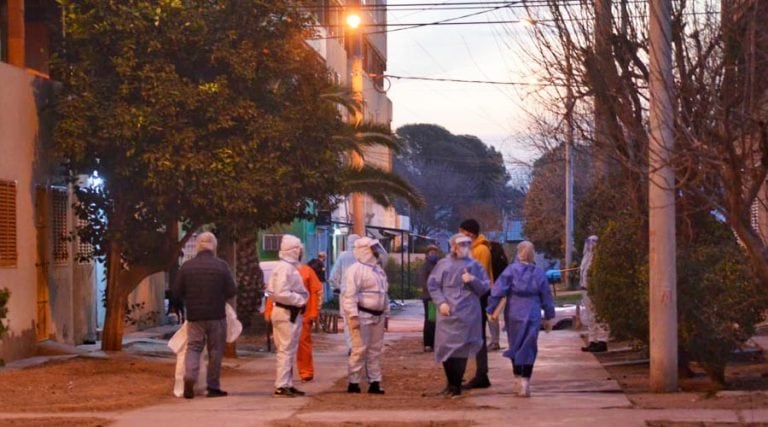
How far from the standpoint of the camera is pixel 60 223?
805 inches

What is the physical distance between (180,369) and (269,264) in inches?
774

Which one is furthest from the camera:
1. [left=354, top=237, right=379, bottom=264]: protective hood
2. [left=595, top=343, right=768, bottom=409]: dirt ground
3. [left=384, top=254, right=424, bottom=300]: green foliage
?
→ [left=384, top=254, right=424, bottom=300]: green foliage

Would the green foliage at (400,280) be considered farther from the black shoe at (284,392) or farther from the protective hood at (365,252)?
the black shoe at (284,392)

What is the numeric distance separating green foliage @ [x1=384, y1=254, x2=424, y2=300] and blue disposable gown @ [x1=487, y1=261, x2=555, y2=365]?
3261 cm

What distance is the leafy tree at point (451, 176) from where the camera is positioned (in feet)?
278

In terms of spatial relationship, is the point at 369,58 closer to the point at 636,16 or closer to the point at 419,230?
the point at 419,230

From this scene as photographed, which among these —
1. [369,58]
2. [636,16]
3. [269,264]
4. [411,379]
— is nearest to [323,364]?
[411,379]

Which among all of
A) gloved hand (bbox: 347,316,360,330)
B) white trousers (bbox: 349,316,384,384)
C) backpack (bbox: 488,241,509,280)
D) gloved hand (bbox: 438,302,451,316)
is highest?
backpack (bbox: 488,241,509,280)

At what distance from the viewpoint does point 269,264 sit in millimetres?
34281

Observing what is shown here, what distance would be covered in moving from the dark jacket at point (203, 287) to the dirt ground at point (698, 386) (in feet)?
14.7

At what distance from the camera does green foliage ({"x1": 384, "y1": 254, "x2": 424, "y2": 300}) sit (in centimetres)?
4944

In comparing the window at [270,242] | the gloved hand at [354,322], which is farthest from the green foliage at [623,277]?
the window at [270,242]

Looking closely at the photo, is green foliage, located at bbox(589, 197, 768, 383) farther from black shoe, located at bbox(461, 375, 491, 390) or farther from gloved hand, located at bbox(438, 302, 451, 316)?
gloved hand, located at bbox(438, 302, 451, 316)

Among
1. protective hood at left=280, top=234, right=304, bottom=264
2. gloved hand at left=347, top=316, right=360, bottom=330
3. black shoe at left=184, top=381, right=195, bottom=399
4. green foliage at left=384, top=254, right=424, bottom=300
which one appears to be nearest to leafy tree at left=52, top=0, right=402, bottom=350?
protective hood at left=280, top=234, right=304, bottom=264
